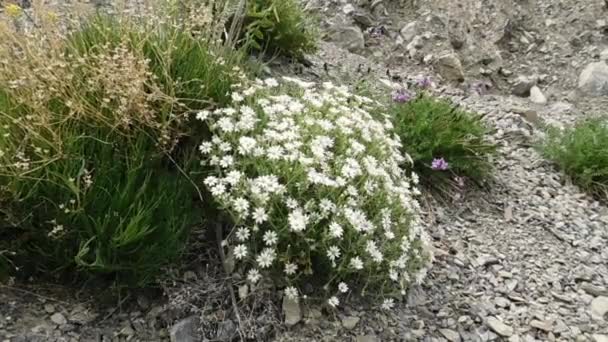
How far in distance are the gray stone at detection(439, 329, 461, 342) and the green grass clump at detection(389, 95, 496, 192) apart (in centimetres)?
135

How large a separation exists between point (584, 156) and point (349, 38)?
326 cm

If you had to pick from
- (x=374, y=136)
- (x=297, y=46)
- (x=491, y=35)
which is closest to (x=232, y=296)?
(x=374, y=136)

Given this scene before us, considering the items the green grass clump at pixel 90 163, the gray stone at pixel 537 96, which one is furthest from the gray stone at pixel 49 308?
the gray stone at pixel 537 96

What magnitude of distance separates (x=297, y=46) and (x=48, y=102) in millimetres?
2630

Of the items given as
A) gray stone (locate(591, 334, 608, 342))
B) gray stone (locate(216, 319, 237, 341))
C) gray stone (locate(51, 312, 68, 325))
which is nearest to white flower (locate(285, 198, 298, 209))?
gray stone (locate(216, 319, 237, 341))

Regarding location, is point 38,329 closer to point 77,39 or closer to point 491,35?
point 77,39

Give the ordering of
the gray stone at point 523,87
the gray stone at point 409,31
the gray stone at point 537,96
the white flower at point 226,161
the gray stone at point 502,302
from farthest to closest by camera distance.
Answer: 1. the gray stone at point 409,31
2. the gray stone at point 523,87
3. the gray stone at point 537,96
4. the gray stone at point 502,302
5. the white flower at point 226,161

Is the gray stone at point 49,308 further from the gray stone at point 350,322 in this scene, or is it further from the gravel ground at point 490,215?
the gray stone at point 350,322

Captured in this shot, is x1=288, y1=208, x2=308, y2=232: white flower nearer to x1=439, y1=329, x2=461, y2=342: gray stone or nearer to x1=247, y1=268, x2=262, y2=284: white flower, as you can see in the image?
x1=247, y1=268, x2=262, y2=284: white flower

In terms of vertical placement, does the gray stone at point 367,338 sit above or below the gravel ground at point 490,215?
below

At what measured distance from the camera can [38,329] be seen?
7.85 ft

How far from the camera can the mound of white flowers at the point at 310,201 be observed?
2.44m

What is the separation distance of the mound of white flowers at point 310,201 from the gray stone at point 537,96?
4140 mm

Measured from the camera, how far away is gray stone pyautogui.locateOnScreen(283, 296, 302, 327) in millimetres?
2562
